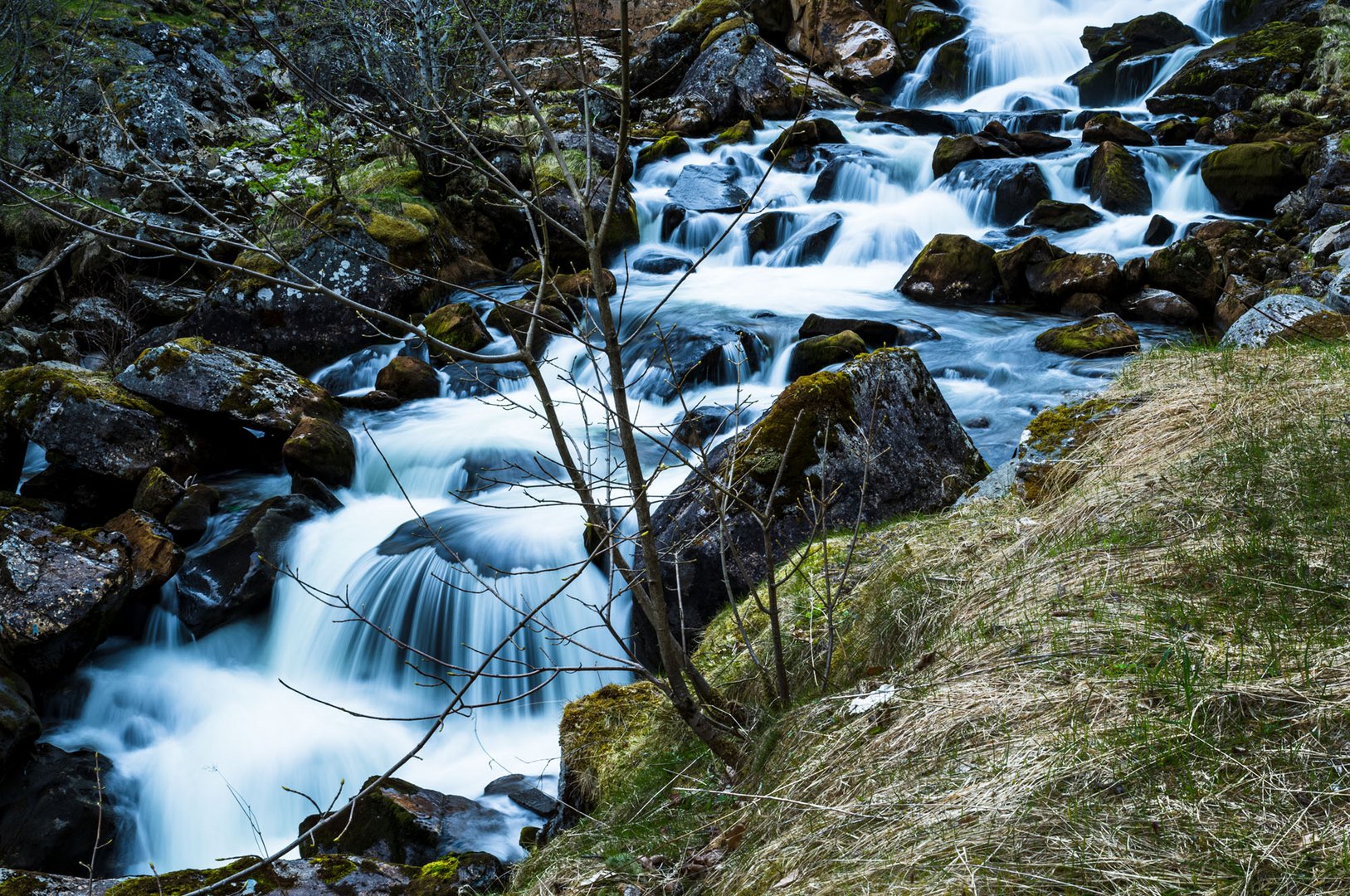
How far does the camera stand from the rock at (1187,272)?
10453mm

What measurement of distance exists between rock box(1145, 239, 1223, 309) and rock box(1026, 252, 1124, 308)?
0.41 metres

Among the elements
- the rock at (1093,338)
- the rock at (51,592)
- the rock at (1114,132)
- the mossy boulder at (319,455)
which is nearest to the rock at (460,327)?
the mossy boulder at (319,455)

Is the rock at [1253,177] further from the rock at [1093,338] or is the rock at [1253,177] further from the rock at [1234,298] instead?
the rock at [1093,338]

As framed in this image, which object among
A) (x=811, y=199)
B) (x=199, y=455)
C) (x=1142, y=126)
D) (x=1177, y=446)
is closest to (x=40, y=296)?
(x=199, y=455)

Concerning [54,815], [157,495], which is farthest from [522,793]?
[157,495]

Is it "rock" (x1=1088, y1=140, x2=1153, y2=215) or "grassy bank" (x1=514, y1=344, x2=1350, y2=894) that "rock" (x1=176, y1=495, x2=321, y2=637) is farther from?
"rock" (x1=1088, y1=140, x2=1153, y2=215)

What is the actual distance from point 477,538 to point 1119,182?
10.9 metres

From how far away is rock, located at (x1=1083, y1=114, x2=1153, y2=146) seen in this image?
48.4 ft

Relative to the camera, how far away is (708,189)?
1559 centimetres

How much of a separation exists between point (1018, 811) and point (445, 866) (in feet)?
8.61

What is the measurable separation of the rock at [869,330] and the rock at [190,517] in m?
6.21

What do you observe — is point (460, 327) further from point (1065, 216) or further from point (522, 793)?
point (1065, 216)

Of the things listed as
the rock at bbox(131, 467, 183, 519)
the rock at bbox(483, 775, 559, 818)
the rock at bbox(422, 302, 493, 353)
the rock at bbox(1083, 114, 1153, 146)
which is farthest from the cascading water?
the rock at bbox(1083, 114, 1153, 146)

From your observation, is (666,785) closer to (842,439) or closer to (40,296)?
(842,439)
